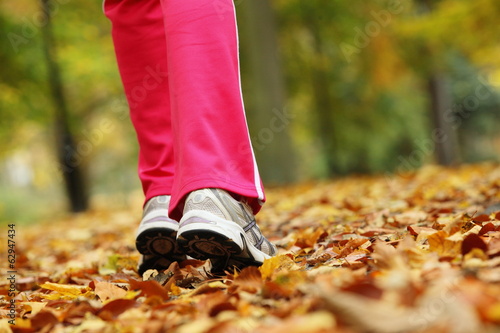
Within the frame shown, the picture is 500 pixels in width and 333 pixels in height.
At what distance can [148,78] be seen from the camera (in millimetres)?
1932

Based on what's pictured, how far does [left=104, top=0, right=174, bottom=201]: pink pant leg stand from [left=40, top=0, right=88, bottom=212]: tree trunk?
7.56m

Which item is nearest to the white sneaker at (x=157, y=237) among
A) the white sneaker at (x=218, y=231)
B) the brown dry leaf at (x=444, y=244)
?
the white sneaker at (x=218, y=231)

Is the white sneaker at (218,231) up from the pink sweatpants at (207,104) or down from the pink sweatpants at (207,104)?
down

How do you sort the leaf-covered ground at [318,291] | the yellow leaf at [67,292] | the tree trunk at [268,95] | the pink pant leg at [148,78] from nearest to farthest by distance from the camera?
the leaf-covered ground at [318,291] < the yellow leaf at [67,292] < the pink pant leg at [148,78] < the tree trunk at [268,95]

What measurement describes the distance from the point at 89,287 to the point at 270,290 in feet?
2.31

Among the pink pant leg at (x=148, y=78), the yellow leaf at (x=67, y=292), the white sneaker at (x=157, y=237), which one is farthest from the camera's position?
the pink pant leg at (x=148, y=78)

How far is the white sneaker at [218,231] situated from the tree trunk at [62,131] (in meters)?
8.17

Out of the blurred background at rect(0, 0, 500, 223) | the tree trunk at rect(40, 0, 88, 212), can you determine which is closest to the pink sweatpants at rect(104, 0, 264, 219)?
the blurred background at rect(0, 0, 500, 223)

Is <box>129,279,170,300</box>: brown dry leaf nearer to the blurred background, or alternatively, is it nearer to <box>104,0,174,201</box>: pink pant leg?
<box>104,0,174,201</box>: pink pant leg

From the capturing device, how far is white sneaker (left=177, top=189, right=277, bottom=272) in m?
1.39

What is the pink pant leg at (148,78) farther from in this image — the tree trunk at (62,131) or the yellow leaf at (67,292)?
the tree trunk at (62,131)

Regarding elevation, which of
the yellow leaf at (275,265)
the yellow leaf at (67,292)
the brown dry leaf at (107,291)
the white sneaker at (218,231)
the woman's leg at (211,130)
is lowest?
the yellow leaf at (67,292)

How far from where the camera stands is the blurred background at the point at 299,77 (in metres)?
7.72

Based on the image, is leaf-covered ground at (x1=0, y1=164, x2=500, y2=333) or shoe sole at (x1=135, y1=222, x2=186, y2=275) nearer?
leaf-covered ground at (x1=0, y1=164, x2=500, y2=333)
